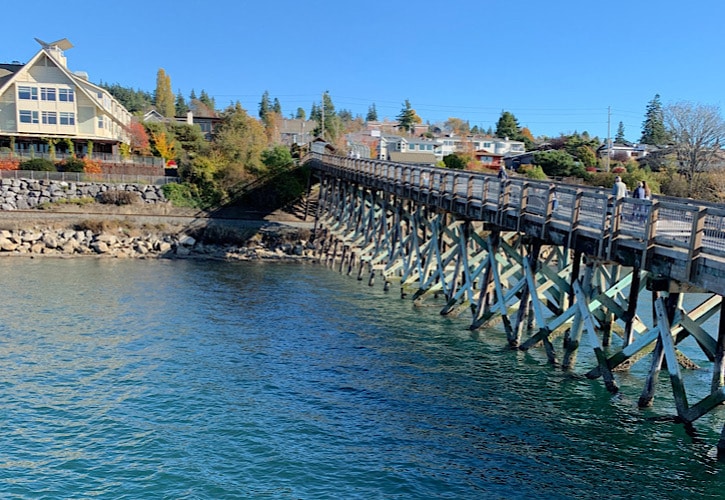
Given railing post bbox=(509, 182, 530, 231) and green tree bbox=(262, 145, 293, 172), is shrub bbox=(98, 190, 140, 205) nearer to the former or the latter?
green tree bbox=(262, 145, 293, 172)

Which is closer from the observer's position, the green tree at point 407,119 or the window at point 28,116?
the window at point 28,116

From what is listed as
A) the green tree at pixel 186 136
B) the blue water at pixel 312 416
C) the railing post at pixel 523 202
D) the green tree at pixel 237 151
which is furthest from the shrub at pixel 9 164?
the railing post at pixel 523 202

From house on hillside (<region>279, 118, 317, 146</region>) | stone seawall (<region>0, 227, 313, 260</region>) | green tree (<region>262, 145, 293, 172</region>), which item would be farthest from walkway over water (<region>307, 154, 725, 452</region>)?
house on hillside (<region>279, 118, 317, 146</region>)

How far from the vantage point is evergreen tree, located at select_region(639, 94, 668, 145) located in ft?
321

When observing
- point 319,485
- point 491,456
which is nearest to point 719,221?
point 491,456

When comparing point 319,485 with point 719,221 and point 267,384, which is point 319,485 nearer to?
point 267,384

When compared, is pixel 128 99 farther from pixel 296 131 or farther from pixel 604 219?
pixel 604 219

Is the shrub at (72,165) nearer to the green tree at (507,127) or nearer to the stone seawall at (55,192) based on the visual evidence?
the stone seawall at (55,192)

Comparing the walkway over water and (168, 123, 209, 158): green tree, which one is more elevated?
(168, 123, 209, 158): green tree

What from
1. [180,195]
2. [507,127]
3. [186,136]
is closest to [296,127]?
[507,127]

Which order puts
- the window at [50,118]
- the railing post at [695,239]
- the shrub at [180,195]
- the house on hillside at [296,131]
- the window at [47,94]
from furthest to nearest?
the house on hillside at [296,131], the window at [50,118], the window at [47,94], the shrub at [180,195], the railing post at [695,239]

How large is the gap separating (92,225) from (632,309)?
39801mm

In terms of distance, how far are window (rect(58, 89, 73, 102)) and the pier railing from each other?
45.4 metres

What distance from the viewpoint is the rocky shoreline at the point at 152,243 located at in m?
42.8
